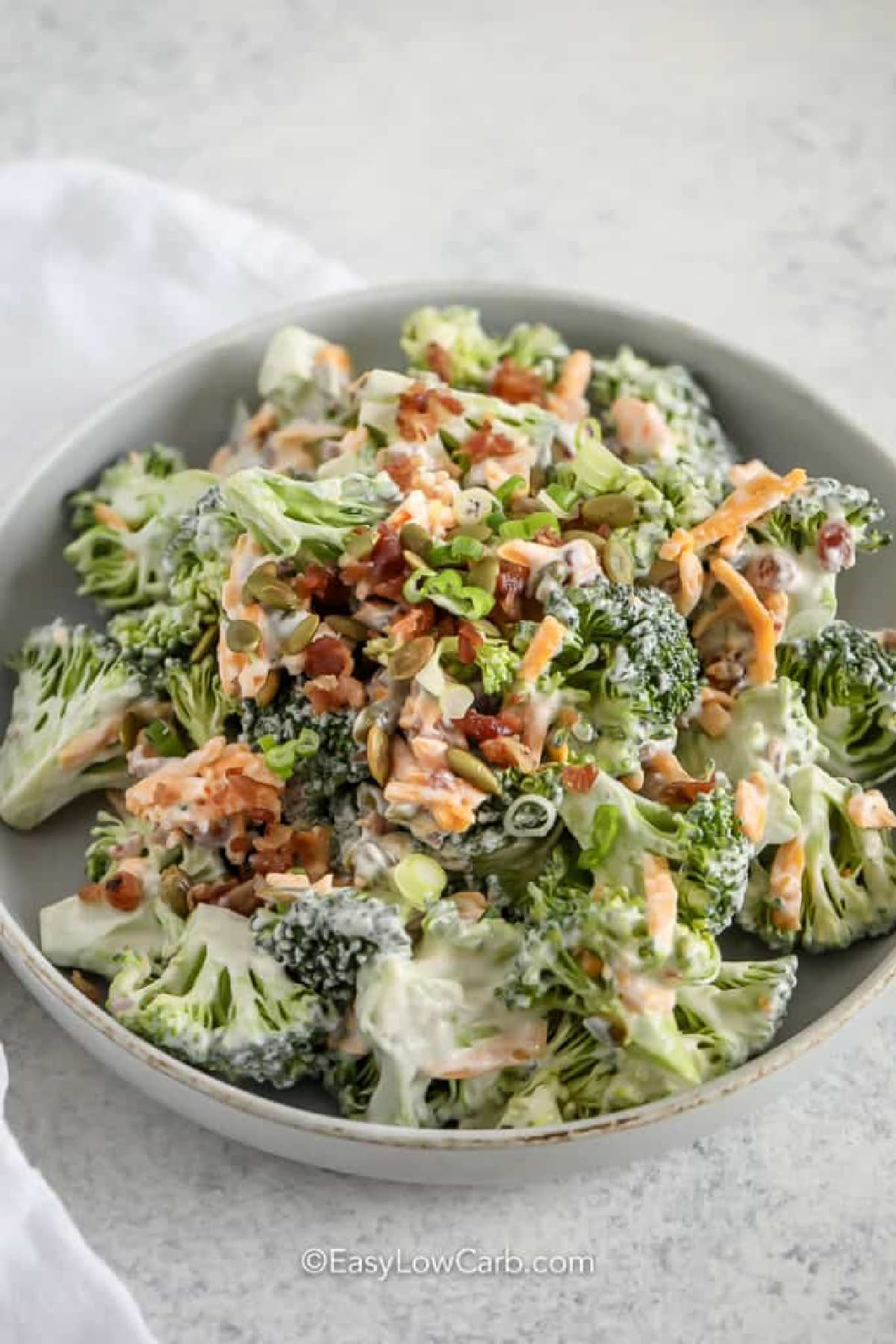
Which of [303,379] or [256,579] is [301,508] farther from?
[303,379]

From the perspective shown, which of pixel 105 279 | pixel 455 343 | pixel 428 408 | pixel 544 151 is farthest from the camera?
pixel 544 151

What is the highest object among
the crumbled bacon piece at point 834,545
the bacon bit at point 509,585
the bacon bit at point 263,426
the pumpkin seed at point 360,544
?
the crumbled bacon piece at point 834,545

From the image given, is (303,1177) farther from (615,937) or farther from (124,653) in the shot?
(124,653)

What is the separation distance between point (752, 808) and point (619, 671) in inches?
13.3

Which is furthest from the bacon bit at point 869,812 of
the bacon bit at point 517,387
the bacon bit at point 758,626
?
the bacon bit at point 517,387

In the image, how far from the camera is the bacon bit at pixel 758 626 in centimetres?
311

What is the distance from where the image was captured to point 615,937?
→ 268 centimetres

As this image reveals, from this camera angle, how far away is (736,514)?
317 cm

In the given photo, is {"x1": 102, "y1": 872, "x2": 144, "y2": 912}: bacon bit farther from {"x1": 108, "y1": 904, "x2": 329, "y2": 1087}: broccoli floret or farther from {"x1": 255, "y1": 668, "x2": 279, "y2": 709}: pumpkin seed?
{"x1": 255, "y1": 668, "x2": 279, "y2": 709}: pumpkin seed

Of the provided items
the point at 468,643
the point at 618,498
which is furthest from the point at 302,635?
the point at 618,498

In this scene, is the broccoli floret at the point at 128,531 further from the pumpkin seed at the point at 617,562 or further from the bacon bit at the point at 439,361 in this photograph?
the pumpkin seed at the point at 617,562

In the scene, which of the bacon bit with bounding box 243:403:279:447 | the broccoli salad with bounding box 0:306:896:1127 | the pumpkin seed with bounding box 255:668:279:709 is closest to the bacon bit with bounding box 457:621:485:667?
the broccoli salad with bounding box 0:306:896:1127

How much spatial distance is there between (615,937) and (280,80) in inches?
142

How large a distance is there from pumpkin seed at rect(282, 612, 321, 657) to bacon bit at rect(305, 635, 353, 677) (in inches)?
0.7
